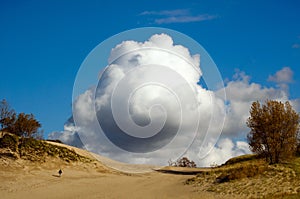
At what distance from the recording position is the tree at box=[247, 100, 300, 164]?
5925cm

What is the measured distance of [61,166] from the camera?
70.8m

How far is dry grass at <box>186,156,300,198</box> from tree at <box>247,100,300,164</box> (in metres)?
4.45

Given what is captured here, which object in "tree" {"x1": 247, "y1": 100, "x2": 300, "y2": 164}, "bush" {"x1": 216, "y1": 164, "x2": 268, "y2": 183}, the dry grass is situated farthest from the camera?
"tree" {"x1": 247, "y1": 100, "x2": 300, "y2": 164}

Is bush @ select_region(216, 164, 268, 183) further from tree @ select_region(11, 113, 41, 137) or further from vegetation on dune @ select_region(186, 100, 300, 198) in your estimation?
tree @ select_region(11, 113, 41, 137)

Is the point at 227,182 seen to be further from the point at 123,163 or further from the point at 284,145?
the point at 123,163

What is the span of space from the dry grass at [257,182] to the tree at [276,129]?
4.45 metres

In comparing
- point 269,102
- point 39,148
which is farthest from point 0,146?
point 269,102

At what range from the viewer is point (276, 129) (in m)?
59.2

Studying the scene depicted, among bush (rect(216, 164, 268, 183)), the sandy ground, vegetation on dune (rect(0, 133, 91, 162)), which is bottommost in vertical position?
the sandy ground

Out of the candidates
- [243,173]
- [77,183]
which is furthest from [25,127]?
[243,173]

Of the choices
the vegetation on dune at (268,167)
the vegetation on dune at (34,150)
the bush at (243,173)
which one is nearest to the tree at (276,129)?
the vegetation on dune at (268,167)

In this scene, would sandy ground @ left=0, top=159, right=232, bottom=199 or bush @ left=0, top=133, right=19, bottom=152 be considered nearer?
sandy ground @ left=0, top=159, right=232, bottom=199

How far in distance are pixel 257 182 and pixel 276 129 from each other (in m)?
16.0

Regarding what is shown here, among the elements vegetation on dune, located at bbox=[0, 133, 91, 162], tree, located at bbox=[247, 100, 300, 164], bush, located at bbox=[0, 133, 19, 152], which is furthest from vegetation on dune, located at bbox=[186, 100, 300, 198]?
bush, located at bbox=[0, 133, 19, 152]
